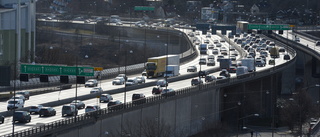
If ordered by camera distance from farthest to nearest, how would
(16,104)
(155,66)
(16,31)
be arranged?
(16,31), (155,66), (16,104)

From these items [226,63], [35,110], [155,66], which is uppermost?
[155,66]

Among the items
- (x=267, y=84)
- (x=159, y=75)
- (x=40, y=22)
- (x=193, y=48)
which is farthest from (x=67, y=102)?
(x=40, y=22)

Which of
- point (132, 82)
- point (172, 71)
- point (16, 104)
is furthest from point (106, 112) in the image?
point (172, 71)

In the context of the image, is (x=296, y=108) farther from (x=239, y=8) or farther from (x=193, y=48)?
(x=239, y=8)

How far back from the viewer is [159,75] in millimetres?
75938

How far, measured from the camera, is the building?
83137 mm

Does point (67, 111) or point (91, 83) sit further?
point (91, 83)

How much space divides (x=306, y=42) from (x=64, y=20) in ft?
181

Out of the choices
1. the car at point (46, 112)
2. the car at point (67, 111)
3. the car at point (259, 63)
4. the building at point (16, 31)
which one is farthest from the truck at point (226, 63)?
the car at point (46, 112)

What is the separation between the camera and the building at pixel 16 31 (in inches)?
3273

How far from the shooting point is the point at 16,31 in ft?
279

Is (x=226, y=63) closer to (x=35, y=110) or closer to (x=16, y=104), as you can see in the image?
(x=16, y=104)

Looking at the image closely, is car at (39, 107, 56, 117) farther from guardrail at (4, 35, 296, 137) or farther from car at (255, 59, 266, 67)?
car at (255, 59, 266, 67)

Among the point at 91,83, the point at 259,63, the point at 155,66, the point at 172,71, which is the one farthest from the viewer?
the point at 259,63
